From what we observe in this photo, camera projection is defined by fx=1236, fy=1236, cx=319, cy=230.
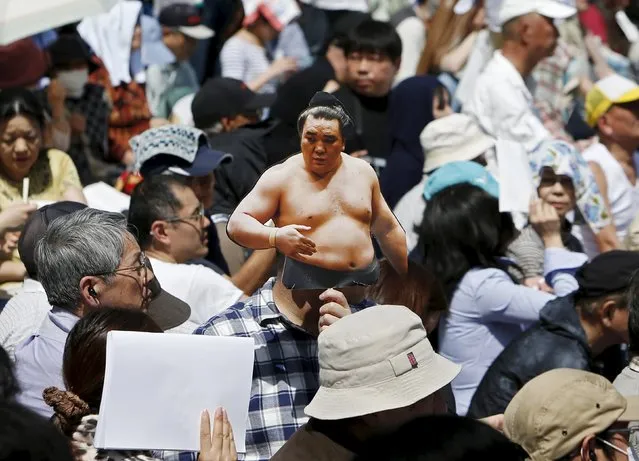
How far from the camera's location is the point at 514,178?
5805mm

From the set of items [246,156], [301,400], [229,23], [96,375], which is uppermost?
[96,375]

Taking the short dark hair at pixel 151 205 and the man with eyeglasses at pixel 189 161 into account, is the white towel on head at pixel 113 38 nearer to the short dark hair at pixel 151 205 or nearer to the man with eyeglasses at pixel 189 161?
the man with eyeglasses at pixel 189 161

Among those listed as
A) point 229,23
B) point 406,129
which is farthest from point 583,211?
point 229,23

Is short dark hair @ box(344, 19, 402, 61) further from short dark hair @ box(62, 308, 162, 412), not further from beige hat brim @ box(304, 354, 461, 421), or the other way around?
beige hat brim @ box(304, 354, 461, 421)

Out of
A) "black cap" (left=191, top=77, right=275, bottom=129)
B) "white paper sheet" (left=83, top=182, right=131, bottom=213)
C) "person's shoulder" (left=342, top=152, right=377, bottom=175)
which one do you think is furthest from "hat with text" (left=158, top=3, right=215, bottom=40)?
"person's shoulder" (left=342, top=152, right=377, bottom=175)

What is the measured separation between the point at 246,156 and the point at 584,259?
167cm

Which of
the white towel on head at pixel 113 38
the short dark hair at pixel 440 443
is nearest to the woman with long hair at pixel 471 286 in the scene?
the short dark hair at pixel 440 443

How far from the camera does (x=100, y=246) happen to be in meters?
3.83

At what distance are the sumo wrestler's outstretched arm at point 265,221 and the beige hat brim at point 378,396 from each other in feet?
1.37

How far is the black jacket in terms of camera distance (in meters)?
4.77

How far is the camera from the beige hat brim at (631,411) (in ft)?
11.5

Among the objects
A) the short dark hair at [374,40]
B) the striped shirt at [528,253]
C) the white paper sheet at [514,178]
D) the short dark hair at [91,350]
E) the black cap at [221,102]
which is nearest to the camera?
the short dark hair at [91,350]

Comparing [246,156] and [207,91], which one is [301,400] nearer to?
[246,156]

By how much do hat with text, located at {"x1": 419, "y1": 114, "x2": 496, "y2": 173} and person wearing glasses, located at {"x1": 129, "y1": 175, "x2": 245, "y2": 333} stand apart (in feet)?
4.98
